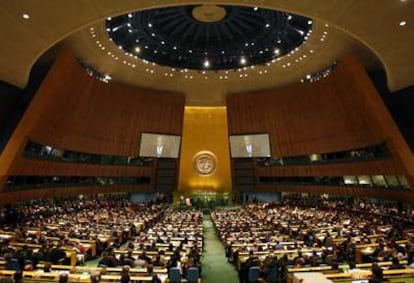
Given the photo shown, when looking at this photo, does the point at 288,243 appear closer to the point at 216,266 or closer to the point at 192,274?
the point at 216,266

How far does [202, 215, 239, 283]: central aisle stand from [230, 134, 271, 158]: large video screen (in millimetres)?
19427

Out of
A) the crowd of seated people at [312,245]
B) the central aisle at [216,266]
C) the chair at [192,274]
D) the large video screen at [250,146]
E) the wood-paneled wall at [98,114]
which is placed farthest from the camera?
the large video screen at [250,146]

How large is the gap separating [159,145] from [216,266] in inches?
983

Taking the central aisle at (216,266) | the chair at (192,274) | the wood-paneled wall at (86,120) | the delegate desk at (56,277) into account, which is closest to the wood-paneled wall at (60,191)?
the wood-paneled wall at (86,120)

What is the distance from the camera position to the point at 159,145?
1505 inches

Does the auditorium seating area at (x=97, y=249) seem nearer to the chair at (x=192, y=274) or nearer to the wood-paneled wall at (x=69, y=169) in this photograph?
the chair at (x=192, y=274)

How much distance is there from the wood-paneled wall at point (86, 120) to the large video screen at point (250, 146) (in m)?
6.86

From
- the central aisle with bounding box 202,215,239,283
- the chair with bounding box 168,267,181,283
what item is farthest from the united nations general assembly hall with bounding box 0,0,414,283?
the central aisle with bounding box 202,215,239,283

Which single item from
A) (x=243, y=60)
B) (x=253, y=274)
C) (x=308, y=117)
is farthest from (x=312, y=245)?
(x=243, y=60)

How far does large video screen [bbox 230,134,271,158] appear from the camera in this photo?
3800 cm

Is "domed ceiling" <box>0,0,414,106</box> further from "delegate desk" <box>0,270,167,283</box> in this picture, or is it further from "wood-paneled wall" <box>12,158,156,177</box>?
"delegate desk" <box>0,270,167,283</box>

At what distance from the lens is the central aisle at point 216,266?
12.6 metres

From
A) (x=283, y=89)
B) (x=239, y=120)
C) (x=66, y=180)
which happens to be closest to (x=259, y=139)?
(x=239, y=120)

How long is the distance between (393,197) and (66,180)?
27481mm
